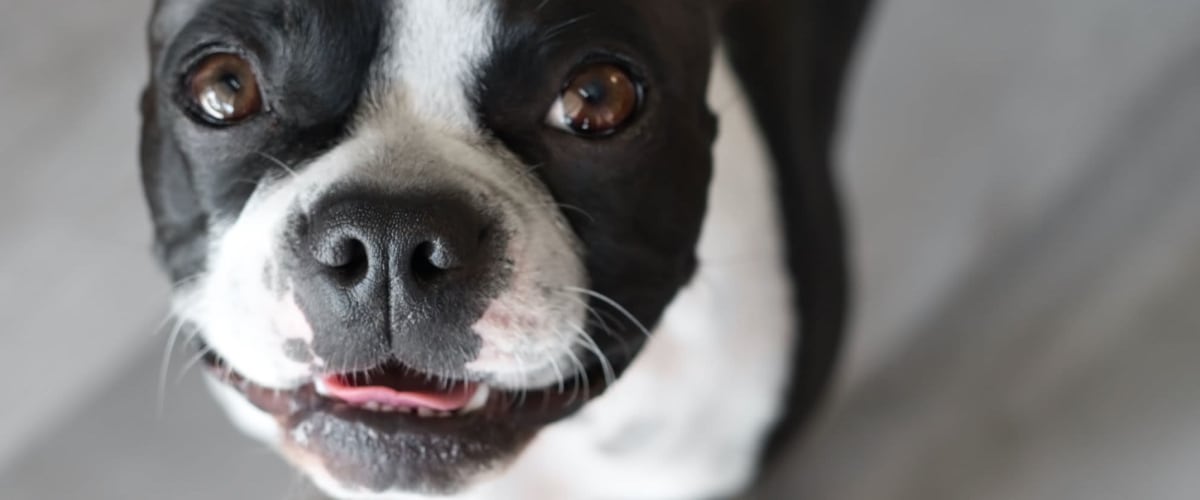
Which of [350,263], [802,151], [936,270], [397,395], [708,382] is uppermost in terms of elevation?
[350,263]

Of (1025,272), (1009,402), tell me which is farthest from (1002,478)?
(1025,272)

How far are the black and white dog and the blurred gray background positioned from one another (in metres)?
0.60

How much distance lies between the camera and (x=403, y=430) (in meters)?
1.04

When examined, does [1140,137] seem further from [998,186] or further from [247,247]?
[247,247]

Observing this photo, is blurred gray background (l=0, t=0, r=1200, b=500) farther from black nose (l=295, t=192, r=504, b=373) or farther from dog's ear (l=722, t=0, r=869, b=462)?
black nose (l=295, t=192, r=504, b=373)

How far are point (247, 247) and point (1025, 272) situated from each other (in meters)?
1.30

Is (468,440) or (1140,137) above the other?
(468,440)

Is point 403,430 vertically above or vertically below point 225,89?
below

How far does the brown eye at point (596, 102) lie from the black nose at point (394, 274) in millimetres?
118

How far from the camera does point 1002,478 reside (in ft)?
5.97

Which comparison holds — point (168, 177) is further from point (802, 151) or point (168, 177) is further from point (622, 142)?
point (802, 151)

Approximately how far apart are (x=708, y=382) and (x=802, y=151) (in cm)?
27

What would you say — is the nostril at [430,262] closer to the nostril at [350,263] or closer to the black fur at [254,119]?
the nostril at [350,263]

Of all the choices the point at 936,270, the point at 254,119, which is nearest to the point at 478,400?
the point at 254,119
